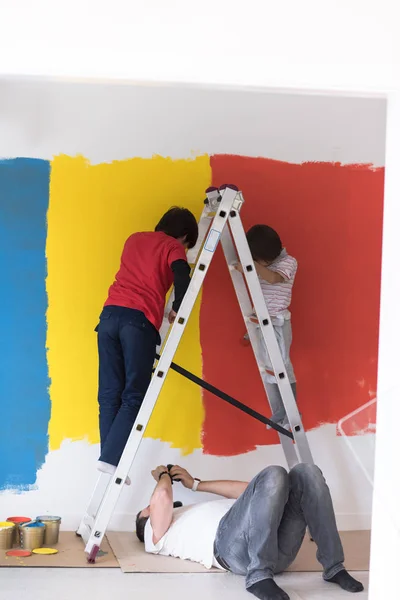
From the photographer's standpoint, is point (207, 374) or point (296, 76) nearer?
point (296, 76)

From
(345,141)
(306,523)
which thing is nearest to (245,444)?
(306,523)

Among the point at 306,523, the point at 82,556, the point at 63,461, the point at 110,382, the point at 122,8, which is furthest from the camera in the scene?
the point at 63,461

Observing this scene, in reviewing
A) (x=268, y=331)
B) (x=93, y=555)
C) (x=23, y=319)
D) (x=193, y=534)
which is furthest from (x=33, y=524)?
(x=268, y=331)

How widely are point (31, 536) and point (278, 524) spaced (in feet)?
3.57

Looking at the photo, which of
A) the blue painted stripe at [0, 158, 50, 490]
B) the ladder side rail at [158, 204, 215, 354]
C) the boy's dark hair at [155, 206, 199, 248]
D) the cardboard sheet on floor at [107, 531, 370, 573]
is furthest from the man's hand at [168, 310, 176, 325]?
the cardboard sheet on floor at [107, 531, 370, 573]

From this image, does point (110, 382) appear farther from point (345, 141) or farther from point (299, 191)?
point (345, 141)

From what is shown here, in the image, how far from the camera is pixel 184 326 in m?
3.09

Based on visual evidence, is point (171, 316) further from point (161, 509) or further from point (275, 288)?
point (161, 509)

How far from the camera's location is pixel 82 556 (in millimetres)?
3053

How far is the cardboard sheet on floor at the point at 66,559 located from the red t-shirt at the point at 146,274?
988 mm

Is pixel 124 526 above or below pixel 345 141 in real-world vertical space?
below

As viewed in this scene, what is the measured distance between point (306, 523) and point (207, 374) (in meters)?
1.10

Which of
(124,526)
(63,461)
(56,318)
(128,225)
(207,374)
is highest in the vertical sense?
(128,225)

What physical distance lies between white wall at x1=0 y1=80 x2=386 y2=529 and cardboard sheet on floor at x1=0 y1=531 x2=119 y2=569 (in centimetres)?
36
